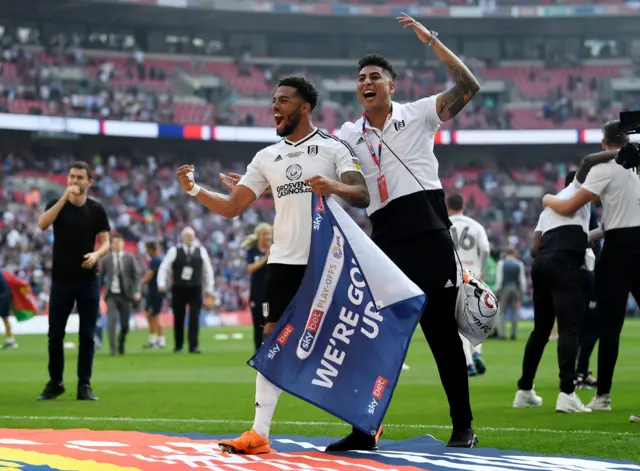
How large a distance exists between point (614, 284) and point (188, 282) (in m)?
13.2

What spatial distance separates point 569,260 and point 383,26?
5133 centimetres

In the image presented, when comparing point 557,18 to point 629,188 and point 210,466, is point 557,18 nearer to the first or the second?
point 629,188

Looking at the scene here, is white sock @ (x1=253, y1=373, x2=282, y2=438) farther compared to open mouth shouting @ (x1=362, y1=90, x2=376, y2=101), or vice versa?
open mouth shouting @ (x1=362, y1=90, x2=376, y2=101)

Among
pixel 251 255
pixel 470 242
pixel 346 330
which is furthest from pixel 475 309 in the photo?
pixel 251 255

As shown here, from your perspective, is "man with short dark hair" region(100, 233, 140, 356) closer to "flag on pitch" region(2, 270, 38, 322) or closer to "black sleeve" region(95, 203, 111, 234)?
"flag on pitch" region(2, 270, 38, 322)

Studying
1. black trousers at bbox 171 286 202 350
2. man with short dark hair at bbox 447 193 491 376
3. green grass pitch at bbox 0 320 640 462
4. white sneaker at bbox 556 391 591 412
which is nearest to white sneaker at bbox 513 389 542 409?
green grass pitch at bbox 0 320 640 462

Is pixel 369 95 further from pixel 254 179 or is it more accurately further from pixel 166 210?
pixel 166 210

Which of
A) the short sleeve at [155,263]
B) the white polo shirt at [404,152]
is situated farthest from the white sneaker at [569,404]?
the short sleeve at [155,263]

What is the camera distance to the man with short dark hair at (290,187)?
6668 mm

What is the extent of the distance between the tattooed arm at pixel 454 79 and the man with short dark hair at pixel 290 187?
0.69 metres

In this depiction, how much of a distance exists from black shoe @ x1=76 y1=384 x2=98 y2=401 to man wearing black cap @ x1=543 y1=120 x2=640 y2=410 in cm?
535

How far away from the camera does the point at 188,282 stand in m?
21.1

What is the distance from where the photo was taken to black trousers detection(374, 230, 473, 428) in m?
6.89

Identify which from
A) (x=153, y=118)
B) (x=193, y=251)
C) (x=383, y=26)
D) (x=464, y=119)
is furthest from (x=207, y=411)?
(x=383, y=26)
